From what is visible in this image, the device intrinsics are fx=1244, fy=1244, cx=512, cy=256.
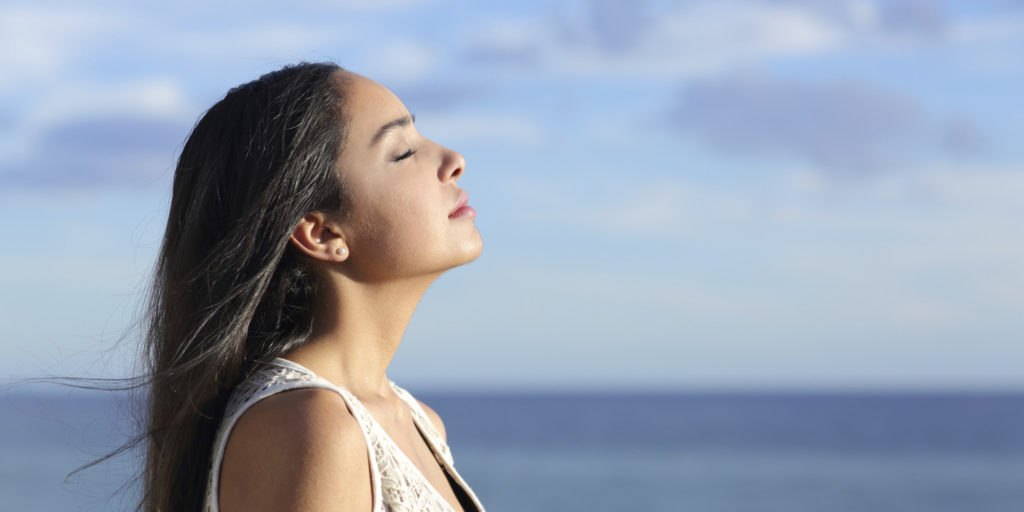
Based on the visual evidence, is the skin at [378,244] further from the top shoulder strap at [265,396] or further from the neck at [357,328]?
the top shoulder strap at [265,396]

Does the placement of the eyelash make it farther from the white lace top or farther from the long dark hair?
the white lace top

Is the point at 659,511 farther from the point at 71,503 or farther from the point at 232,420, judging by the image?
the point at 232,420

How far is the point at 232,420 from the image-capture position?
2.52m

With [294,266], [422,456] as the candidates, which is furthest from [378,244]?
[422,456]

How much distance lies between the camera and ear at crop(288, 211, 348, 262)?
277 cm

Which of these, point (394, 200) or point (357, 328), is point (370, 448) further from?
point (394, 200)

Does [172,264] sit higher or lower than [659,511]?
lower

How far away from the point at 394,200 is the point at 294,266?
27cm

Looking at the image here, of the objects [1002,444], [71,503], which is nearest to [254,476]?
[71,503]

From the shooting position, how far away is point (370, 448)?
2.52 meters

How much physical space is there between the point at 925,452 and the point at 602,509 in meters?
26.4

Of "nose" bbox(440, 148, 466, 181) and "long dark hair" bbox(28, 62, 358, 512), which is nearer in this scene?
"long dark hair" bbox(28, 62, 358, 512)

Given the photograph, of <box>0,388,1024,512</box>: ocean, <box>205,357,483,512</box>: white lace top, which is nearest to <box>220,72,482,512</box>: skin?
<box>205,357,483,512</box>: white lace top

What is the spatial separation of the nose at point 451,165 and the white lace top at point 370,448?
57cm
